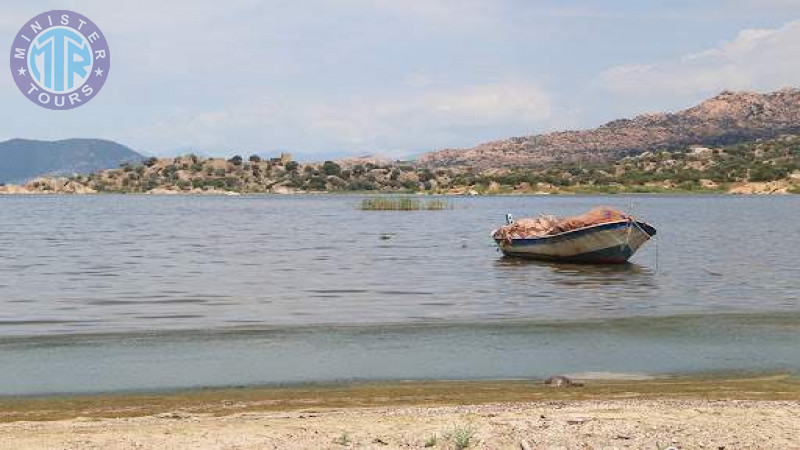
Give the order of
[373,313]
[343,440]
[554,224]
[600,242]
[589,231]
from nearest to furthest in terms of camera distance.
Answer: [343,440] < [373,313] < [589,231] < [600,242] < [554,224]

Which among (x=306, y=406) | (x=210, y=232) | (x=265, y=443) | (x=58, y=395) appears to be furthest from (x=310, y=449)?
(x=210, y=232)

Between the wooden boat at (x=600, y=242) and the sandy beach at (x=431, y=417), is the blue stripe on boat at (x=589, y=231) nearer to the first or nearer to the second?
the wooden boat at (x=600, y=242)

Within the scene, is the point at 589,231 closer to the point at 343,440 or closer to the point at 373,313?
the point at 373,313

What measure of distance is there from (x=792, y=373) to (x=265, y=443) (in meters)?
10.9

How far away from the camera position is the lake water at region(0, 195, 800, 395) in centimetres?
1927

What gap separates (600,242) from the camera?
44.2 meters

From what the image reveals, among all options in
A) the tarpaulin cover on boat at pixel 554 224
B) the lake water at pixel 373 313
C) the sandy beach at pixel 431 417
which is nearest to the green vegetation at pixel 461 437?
the sandy beach at pixel 431 417

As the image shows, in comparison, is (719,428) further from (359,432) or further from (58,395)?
(58,395)

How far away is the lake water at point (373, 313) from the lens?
1927 cm

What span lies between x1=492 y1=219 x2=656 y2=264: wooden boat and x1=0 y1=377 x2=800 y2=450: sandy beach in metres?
26.6

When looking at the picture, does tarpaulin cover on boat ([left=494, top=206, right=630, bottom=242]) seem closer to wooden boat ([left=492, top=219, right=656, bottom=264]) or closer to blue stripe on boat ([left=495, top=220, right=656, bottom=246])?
blue stripe on boat ([left=495, top=220, right=656, bottom=246])

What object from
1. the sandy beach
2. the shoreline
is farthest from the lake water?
the sandy beach

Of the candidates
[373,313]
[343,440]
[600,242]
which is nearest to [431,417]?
[343,440]

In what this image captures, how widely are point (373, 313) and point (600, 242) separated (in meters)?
18.9
